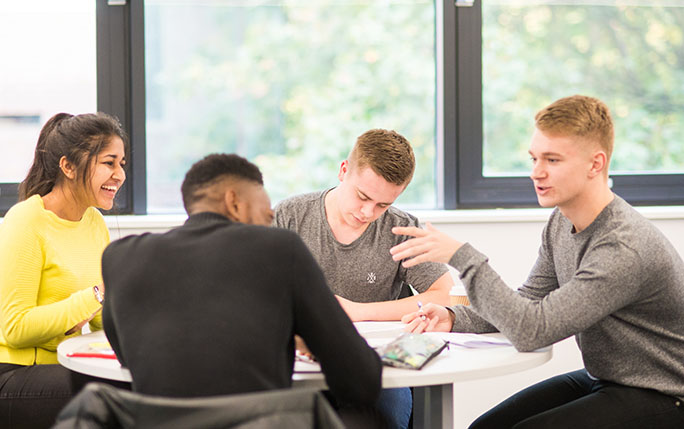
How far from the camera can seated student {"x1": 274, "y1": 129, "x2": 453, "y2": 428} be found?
2.17 m

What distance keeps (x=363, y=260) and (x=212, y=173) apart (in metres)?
0.92

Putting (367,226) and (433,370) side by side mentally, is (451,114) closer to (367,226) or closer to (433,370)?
(367,226)

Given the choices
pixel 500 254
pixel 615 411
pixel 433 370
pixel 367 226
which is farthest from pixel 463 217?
pixel 433 370

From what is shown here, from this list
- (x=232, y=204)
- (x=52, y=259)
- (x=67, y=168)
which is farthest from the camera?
(x=67, y=168)

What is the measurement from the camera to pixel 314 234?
2332 millimetres

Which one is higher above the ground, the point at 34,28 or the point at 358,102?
the point at 34,28

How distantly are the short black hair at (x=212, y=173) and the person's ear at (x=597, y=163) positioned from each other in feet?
2.77

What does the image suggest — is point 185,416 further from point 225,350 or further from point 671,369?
point 671,369

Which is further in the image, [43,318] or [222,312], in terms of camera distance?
[43,318]

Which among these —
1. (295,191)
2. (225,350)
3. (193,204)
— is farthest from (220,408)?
(295,191)

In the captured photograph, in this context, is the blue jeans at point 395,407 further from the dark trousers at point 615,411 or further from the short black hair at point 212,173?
the short black hair at point 212,173

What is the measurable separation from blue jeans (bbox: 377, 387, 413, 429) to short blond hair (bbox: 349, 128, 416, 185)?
24.1 inches

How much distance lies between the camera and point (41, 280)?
204 centimetres

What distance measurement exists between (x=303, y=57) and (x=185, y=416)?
2471 mm
